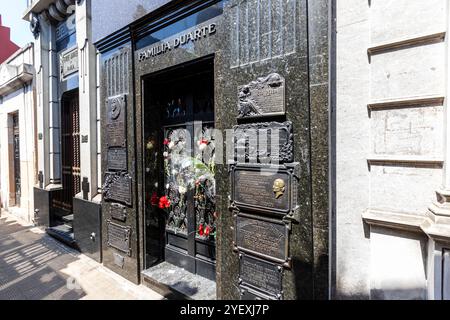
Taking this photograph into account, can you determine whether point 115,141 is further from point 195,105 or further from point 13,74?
point 13,74

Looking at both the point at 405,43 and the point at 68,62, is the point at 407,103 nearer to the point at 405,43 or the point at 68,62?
the point at 405,43

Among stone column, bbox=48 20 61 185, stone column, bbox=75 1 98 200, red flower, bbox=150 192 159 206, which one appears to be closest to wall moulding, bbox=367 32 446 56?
red flower, bbox=150 192 159 206

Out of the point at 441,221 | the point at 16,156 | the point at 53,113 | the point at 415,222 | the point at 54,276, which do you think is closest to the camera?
the point at 441,221

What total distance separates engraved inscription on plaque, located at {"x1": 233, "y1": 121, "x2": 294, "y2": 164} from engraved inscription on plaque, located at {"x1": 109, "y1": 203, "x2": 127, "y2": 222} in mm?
2766

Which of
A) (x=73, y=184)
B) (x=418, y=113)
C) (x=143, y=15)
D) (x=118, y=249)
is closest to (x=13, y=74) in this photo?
(x=73, y=184)

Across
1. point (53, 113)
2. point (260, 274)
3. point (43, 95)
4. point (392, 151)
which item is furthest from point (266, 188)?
point (43, 95)

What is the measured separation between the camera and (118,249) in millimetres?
4914

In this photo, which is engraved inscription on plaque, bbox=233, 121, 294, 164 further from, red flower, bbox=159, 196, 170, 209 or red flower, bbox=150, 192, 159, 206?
red flower, bbox=150, 192, 159, 206

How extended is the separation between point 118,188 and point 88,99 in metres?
2.32

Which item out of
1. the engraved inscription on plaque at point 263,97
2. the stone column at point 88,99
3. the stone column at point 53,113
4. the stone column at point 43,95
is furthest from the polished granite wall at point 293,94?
the stone column at point 43,95

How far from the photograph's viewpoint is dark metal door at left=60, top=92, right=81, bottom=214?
23.9ft

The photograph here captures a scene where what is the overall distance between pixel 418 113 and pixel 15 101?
1185 centimetres

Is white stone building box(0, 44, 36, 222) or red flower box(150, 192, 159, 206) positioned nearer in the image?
red flower box(150, 192, 159, 206)

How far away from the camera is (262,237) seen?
311cm
